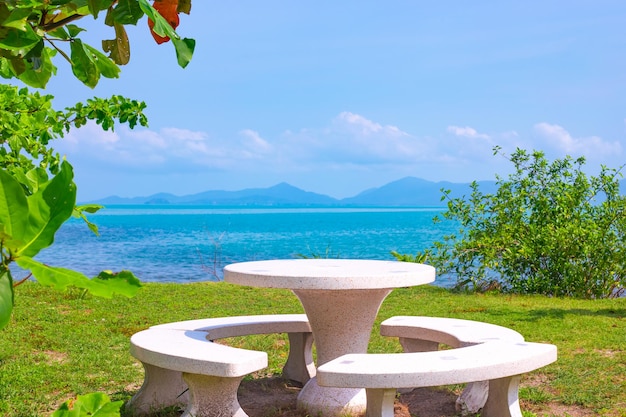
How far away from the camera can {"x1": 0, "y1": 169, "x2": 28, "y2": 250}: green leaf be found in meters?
0.62

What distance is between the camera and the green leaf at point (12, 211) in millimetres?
625

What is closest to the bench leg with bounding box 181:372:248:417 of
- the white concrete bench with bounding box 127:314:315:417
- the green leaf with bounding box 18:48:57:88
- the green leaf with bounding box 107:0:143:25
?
the white concrete bench with bounding box 127:314:315:417

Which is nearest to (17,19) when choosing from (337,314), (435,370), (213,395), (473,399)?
(435,370)

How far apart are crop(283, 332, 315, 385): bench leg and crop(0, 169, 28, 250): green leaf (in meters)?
5.51

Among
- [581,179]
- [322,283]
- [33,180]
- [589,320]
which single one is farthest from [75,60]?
[581,179]

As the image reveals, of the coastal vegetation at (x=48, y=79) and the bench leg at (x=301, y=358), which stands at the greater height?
the coastal vegetation at (x=48, y=79)

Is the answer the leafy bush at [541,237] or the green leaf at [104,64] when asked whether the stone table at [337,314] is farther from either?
the leafy bush at [541,237]

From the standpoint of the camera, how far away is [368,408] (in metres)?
4.14

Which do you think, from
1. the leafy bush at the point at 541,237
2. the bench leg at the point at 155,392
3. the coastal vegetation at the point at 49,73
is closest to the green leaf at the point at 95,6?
the coastal vegetation at the point at 49,73

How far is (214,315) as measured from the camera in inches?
366

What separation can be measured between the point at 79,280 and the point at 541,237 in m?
12.6

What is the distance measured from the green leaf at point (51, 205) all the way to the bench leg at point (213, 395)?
3851 mm

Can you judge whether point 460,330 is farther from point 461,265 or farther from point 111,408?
point 461,265

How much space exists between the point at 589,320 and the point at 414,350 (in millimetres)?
4148
